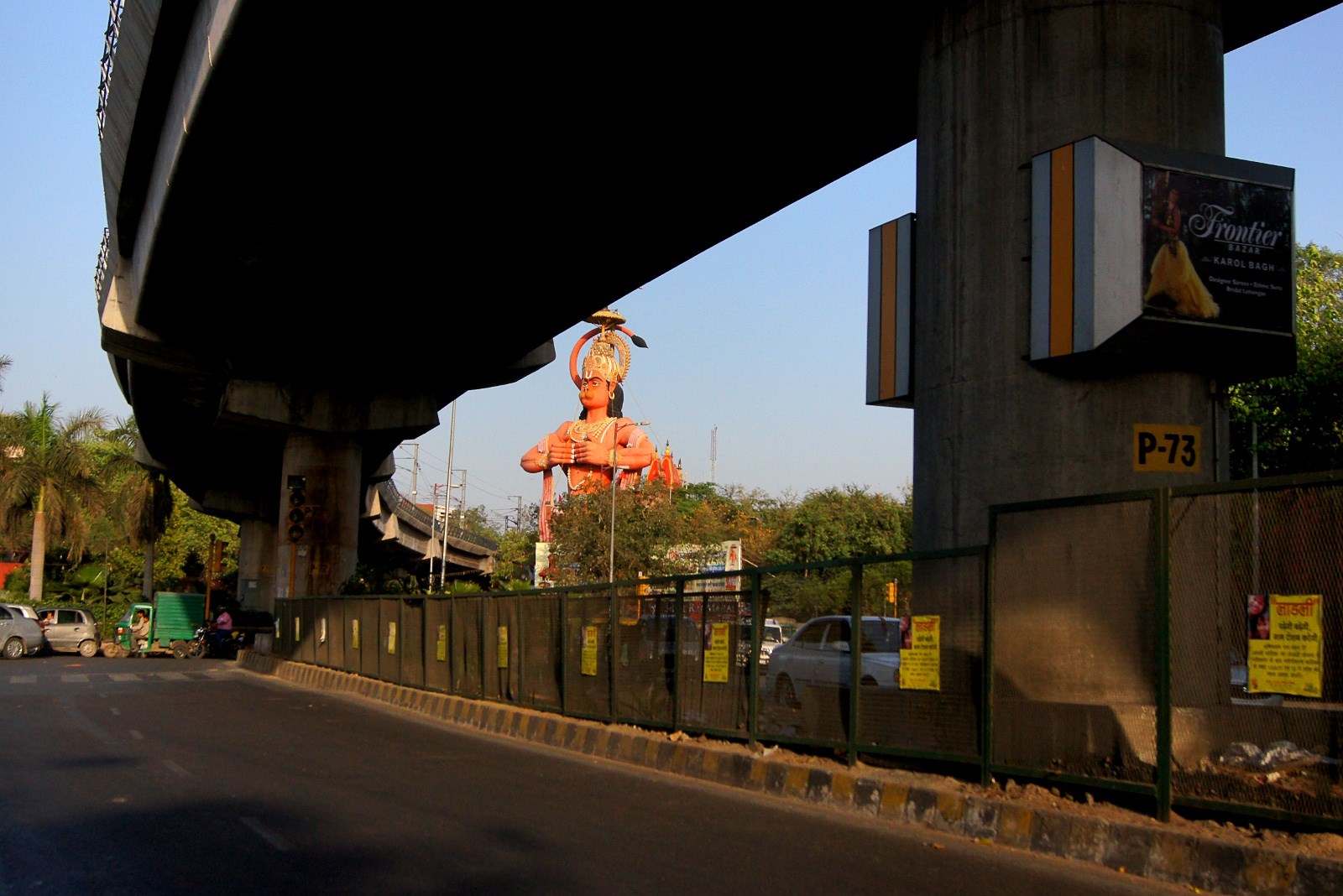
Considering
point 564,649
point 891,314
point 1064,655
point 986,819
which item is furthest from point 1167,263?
point 564,649

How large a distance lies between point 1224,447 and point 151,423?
136ft

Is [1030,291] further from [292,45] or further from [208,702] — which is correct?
[208,702]

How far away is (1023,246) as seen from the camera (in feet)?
36.2

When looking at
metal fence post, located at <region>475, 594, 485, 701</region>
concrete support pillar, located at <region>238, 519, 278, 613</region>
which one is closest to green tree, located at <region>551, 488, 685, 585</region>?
concrete support pillar, located at <region>238, 519, 278, 613</region>

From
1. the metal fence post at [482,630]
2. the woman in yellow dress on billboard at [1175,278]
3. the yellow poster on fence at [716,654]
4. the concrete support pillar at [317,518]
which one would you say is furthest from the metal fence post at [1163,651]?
the concrete support pillar at [317,518]

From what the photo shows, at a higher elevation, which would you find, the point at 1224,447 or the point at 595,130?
the point at 595,130

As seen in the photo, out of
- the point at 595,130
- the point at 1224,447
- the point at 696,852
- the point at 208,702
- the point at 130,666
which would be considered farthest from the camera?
the point at 130,666

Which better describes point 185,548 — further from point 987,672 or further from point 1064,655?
point 1064,655

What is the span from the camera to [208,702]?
69.7 ft

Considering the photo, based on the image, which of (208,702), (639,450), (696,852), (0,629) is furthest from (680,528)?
(696,852)

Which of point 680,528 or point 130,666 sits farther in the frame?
point 680,528

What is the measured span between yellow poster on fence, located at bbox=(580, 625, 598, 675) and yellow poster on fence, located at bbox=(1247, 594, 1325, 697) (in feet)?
31.0

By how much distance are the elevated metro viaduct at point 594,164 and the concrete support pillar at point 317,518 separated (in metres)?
5.33

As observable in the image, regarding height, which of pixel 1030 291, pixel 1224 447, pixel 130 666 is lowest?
pixel 130 666
